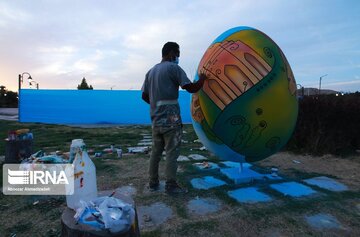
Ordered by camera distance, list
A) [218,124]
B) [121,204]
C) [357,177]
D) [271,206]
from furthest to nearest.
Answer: [357,177] < [218,124] < [271,206] < [121,204]

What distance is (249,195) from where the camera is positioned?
12.1 ft

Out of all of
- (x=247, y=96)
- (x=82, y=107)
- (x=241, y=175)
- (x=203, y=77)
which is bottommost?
(x=241, y=175)

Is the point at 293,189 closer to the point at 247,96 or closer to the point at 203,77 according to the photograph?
the point at 247,96

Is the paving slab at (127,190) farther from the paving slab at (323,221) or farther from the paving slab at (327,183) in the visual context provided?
the paving slab at (327,183)

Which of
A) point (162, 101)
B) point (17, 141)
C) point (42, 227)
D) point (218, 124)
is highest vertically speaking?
point (162, 101)

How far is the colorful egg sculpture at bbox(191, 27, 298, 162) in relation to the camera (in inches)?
137

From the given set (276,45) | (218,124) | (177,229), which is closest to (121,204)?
(177,229)

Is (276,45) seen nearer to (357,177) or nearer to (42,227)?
(357,177)

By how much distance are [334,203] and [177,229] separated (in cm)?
202

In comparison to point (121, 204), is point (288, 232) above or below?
below

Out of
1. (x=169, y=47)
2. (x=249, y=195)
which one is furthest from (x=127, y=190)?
(x=169, y=47)

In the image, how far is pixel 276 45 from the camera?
12.7ft

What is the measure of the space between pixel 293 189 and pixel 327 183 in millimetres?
734

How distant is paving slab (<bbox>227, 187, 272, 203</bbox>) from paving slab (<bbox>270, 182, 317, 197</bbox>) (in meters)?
0.31
